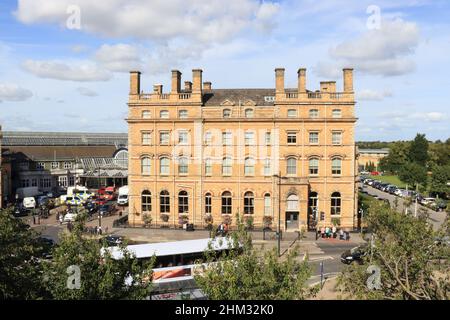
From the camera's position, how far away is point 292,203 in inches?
1875

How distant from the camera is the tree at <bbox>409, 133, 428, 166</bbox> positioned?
4200 inches

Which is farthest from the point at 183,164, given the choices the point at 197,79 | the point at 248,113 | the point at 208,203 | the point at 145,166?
the point at 197,79

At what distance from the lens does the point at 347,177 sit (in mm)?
48031

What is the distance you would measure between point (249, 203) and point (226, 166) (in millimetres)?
5277

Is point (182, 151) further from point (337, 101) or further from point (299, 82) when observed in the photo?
point (337, 101)

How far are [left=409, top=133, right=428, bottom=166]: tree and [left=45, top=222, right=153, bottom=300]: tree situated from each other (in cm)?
10461

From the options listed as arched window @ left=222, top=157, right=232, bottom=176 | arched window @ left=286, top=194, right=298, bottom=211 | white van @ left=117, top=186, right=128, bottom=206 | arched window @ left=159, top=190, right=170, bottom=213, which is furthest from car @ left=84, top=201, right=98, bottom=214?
arched window @ left=286, top=194, right=298, bottom=211

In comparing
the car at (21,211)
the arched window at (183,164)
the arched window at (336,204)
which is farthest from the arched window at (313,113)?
the car at (21,211)

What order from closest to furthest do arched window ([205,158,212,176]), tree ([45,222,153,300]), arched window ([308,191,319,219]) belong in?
tree ([45,222,153,300]) < arched window ([308,191,319,219]) < arched window ([205,158,212,176])

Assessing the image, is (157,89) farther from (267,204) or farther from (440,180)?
(440,180)

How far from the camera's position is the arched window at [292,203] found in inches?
1870

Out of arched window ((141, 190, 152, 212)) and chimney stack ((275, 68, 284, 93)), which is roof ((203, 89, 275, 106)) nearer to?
chimney stack ((275, 68, 284, 93))

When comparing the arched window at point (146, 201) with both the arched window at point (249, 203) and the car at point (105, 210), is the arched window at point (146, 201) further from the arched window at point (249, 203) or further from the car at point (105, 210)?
the arched window at point (249, 203)
